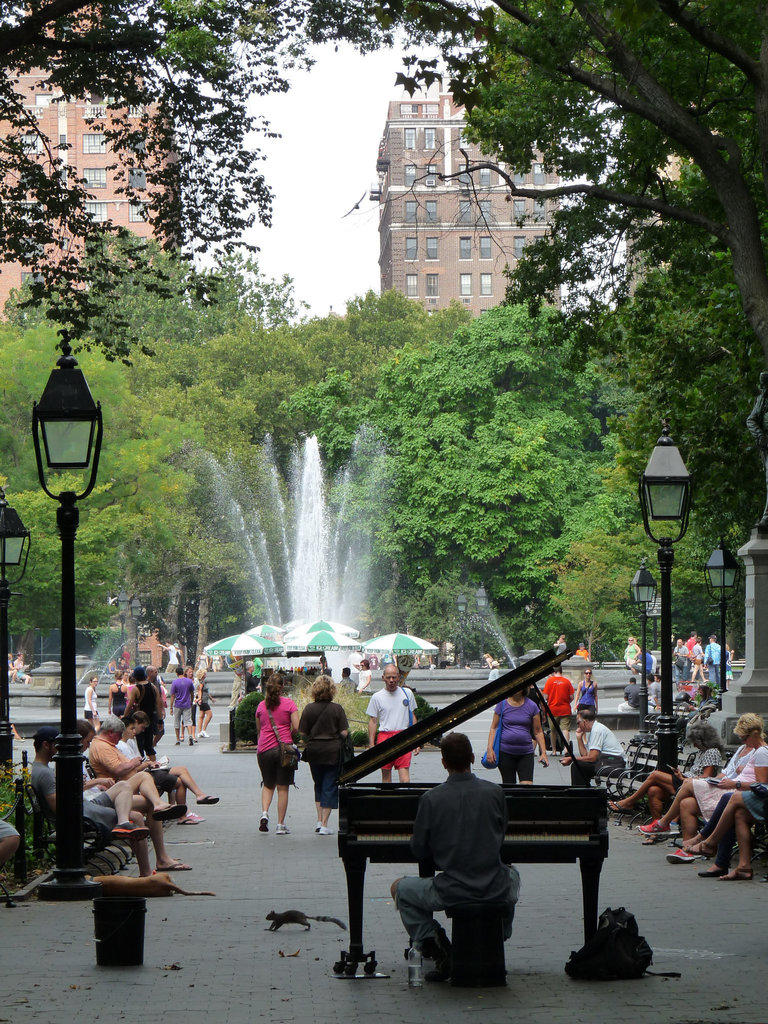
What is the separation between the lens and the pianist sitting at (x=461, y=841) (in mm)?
8234

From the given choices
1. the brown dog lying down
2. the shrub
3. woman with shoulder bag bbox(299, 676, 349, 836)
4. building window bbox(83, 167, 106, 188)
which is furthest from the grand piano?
building window bbox(83, 167, 106, 188)

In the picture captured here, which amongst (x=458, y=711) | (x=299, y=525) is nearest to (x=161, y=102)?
(x=458, y=711)

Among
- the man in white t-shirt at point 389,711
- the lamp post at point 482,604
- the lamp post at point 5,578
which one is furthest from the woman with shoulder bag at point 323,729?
the lamp post at point 482,604

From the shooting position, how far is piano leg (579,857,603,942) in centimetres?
884

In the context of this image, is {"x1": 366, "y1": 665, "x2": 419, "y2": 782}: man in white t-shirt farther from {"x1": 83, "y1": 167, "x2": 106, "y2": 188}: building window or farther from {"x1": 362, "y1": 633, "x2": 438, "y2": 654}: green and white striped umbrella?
{"x1": 83, "y1": 167, "x2": 106, "y2": 188}: building window

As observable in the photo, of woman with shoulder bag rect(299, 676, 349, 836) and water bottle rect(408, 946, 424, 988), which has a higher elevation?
woman with shoulder bag rect(299, 676, 349, 836)

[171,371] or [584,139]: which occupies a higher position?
[171,371]

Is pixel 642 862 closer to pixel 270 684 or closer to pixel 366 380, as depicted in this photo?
pixel 270 684

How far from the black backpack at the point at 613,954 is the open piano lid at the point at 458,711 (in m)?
1.34

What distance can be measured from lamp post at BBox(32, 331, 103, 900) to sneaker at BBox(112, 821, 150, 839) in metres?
0.54

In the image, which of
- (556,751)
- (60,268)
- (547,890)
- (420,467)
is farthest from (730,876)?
(420,467)

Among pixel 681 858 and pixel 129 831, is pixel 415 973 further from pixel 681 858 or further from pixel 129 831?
pixel 681 858

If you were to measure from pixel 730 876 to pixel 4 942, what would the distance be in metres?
5.84

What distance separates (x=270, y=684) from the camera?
17.1 meters
